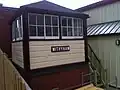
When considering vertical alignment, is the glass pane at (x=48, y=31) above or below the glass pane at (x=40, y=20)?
below

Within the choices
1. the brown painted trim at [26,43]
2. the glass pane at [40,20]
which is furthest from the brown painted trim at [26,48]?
the glass pane at [40,20]

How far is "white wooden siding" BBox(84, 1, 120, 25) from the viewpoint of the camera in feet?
30.1

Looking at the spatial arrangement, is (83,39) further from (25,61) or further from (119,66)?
(25,61)

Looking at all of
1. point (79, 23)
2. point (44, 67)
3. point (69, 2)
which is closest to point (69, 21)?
point (79, 23)

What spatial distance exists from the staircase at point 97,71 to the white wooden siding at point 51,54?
1.33m

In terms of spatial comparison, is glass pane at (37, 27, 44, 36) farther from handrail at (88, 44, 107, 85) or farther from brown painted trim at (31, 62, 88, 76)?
handrail at (88, 44, 107, 85)

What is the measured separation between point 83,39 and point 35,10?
8.54 ft

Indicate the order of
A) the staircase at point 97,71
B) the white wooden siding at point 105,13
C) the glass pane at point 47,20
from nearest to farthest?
the glass pane at point 47,20 < the staircase at point 97,71 < the white wooden siding at point 105,13

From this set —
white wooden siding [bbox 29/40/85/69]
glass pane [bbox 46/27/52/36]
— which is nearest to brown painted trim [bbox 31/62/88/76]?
white wooden siding [bbox 29/40/85/69]

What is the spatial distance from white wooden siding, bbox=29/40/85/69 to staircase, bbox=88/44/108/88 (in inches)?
52.3

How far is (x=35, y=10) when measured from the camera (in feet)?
18.8

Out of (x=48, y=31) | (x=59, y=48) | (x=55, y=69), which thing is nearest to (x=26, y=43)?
(x=48, y=31)

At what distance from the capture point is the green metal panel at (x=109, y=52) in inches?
311

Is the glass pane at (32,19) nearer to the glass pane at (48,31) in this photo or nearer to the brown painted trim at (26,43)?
the brown painted trim at (26,43)
